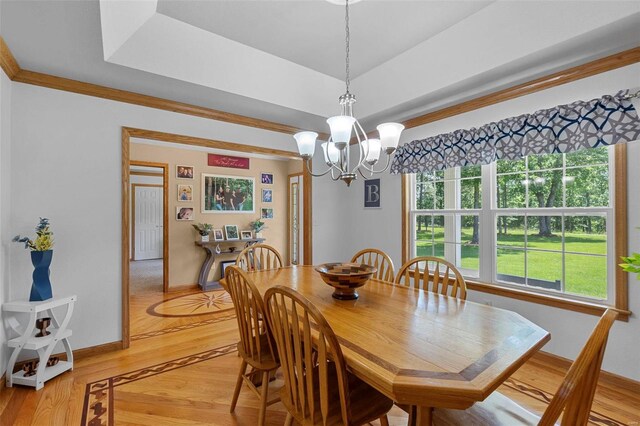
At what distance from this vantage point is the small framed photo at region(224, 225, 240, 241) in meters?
5.26

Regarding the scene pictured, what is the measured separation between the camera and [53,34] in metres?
1.90

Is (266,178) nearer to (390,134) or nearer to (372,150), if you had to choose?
(372,150)

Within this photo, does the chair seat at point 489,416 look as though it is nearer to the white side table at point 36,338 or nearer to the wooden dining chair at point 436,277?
the wooden dining chair at point 436,277

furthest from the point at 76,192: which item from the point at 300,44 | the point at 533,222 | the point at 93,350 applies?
the point at 533,222

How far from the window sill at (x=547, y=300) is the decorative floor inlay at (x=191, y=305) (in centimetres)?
299

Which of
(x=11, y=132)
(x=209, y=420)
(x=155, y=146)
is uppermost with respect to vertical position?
(x=155, y=146)

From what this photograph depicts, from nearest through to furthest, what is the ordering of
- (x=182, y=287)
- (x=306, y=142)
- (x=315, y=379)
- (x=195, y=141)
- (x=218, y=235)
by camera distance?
(x=315, y=379), (x=306, y=142), (x=195, y=141), (x=182, y=287), (x=218, y=235)

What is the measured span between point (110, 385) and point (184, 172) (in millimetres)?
3502

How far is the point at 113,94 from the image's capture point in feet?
8.68

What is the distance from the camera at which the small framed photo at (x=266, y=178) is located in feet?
19.0

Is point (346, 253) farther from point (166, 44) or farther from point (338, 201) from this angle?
point (166, 44)

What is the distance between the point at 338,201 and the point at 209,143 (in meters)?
1.93

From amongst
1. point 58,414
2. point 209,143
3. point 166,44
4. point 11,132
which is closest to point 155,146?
point 209,143

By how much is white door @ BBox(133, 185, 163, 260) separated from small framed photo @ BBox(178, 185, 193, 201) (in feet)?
10.1
